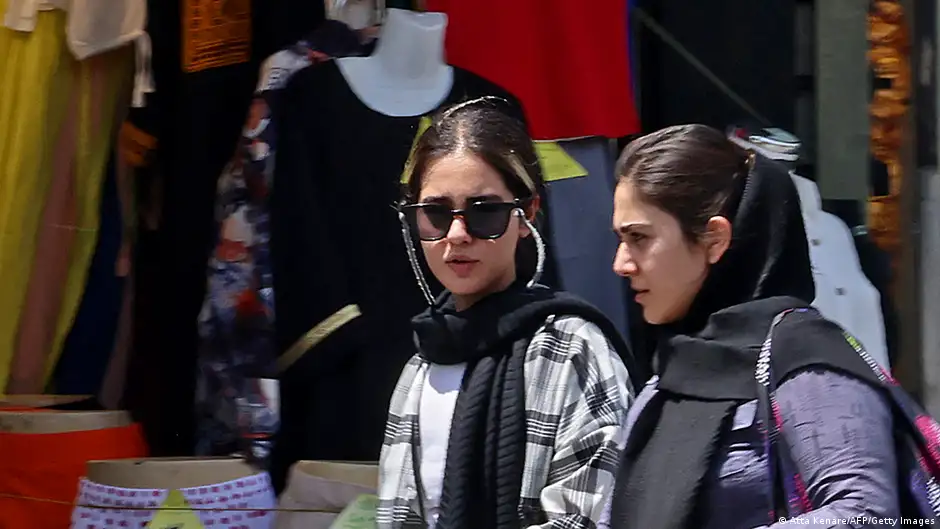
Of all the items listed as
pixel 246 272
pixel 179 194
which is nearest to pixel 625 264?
pixel 246 272

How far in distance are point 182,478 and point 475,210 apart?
0.90 m

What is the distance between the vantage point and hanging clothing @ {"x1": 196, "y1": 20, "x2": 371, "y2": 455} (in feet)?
7.95

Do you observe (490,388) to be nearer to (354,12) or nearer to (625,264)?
(625,264)

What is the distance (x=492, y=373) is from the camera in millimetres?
1771

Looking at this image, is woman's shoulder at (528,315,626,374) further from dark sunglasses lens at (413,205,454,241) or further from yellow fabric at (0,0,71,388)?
yellow fabric at (0,0,71,388)

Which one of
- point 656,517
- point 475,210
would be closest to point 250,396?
point 475,210

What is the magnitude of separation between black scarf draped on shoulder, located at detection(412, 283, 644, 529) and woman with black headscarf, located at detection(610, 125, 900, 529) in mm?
196

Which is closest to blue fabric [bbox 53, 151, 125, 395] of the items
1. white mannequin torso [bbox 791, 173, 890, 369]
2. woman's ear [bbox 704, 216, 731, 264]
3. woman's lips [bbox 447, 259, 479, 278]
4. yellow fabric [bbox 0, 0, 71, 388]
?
yellow fabric [bbox 0, 0, 71, 388]

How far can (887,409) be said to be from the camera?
4.25ft

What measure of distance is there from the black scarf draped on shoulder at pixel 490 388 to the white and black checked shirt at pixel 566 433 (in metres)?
0.02

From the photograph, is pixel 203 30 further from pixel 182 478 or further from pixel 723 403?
Result: pixel 723 403

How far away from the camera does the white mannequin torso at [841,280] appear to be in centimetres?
239

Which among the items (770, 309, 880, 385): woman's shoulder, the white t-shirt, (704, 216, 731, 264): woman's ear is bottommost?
the white t-shirt

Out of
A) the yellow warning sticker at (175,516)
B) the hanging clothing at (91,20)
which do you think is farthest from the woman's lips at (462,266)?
the hanging clothing at (91,20)
